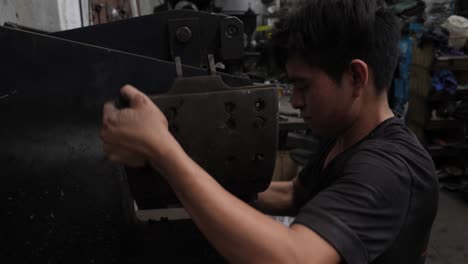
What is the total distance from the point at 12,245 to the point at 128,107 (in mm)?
285

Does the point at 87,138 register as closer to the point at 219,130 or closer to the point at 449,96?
the point at 219,130

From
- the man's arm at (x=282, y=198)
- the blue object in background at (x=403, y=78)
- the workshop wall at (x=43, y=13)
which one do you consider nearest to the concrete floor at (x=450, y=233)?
→ the blue object in background at (x=403, y=78)

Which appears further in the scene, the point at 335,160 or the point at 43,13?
the point at 43,13

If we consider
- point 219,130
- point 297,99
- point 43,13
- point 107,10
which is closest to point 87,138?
point 219,130

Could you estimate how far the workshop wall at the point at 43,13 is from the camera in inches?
40.9

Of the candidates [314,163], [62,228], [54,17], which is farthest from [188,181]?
[54,17]

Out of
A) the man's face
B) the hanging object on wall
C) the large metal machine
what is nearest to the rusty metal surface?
the large metal machine

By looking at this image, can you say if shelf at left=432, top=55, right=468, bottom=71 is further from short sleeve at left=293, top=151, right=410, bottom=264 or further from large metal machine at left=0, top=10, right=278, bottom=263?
large metal machine at left=0, top=10, right=278, bottom=263

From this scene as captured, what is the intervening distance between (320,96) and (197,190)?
36 cm

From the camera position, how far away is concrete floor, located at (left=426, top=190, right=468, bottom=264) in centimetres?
281

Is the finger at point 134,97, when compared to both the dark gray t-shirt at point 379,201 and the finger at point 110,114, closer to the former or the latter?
the finger at point 110,114

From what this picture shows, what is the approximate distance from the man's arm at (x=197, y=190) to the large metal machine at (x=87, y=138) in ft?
0.11

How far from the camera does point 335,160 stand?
88 cm

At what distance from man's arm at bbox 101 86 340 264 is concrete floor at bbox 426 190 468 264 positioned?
2574mm
